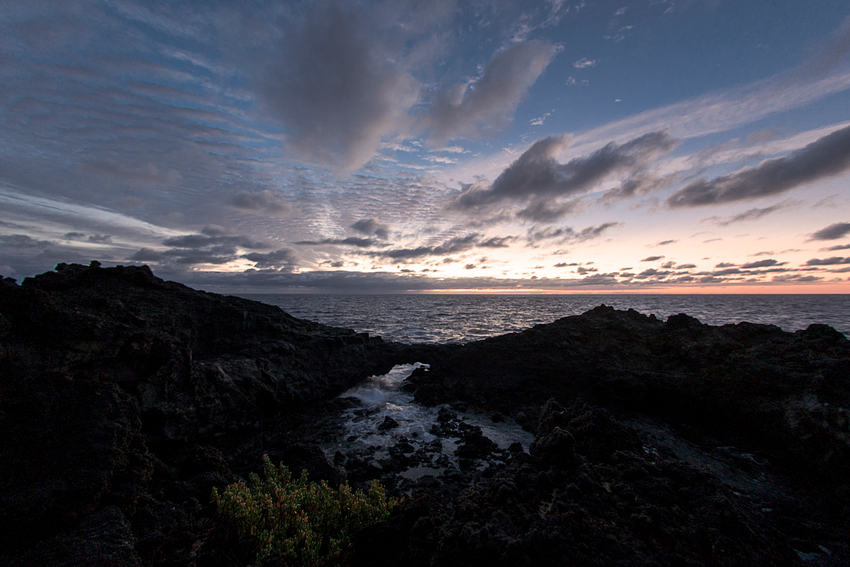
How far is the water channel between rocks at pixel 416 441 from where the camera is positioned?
1020 cm

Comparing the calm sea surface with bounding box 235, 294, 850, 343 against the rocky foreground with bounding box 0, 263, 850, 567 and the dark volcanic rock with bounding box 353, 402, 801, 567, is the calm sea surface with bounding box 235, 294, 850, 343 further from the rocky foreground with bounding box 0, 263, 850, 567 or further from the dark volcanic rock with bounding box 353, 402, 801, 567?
the dark volcanic rock with bounding box 353, 402, 801, 567

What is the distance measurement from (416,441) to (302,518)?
7.64 m

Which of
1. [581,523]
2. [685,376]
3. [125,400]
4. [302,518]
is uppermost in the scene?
[125,400]

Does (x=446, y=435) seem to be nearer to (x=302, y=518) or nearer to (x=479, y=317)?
(x=302, y=518)

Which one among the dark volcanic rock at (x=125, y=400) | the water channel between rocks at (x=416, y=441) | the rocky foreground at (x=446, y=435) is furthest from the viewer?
the water channel between rocks at (x=416, y=441)

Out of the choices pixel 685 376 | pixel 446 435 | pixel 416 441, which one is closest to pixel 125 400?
pixel 416 441

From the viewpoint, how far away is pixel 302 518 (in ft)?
17.0

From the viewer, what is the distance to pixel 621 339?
17062mm

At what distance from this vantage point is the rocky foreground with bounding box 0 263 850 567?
4270 mm

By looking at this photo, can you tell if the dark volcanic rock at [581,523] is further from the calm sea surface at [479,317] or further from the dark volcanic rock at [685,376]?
the calm sea surface at [479,317]

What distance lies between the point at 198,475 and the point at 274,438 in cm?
500

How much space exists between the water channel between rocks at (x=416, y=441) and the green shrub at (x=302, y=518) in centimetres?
392

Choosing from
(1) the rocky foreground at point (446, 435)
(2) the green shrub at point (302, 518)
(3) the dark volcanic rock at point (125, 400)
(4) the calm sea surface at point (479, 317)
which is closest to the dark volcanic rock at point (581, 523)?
(1) the rocky foreground at point (446, 435)

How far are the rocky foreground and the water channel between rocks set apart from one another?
14 centimetres
